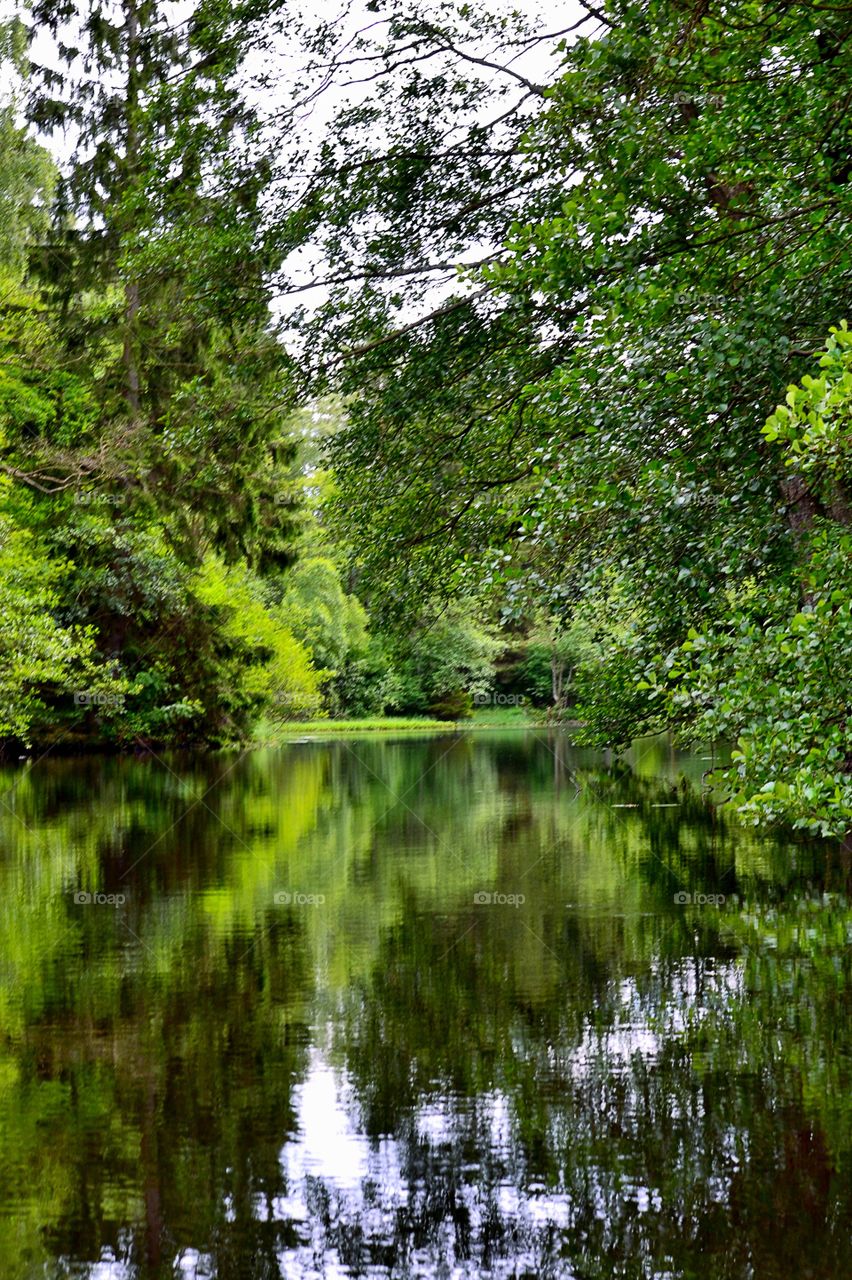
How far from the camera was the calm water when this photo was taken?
18.3 ft

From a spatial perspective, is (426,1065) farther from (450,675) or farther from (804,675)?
(450,675)

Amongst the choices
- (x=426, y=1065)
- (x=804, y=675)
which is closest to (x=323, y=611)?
(x=426, y=1065)

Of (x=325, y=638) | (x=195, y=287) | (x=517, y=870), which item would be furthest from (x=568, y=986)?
(x=325, y=638)

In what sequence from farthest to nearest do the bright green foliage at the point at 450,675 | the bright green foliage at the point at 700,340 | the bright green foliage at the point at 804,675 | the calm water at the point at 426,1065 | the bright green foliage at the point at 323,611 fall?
the bright green foliage at the point at 450,675 → the bright green foliage at the point at 323,611 → the bright green foliage at the point at 700,340 → the calm water at the point at 426,1065 → the bright green foliage at the point at 804,675

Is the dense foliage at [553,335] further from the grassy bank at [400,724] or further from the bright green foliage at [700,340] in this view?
the grassy bank at [400,724]

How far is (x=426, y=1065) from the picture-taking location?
794 centimetres

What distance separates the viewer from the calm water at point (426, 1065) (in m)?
5.57

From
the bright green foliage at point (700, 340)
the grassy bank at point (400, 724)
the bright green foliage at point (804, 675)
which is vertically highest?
the bright green foliage at point (700, 340)

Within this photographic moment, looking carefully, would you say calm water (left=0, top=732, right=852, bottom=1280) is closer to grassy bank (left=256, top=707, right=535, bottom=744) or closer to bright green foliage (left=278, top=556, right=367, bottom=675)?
grassy bank (left=256, top=707, right=535, bottom=744)

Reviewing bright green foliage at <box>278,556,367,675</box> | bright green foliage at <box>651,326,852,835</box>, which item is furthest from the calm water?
bright green foliage at <box>278,556,367,675</box>

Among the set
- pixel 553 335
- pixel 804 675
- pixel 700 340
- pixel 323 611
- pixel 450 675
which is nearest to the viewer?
pixel 804 675

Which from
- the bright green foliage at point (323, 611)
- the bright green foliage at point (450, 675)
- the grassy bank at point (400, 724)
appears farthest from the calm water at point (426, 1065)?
the bright green foliage at point (450, 675)

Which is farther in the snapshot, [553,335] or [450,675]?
[450,675]

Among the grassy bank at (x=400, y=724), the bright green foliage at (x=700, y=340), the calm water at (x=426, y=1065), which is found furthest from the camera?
the grassy bank at (x=400, y=724)
